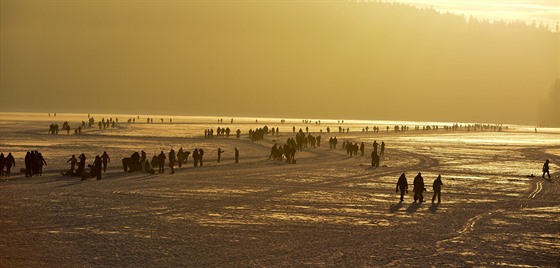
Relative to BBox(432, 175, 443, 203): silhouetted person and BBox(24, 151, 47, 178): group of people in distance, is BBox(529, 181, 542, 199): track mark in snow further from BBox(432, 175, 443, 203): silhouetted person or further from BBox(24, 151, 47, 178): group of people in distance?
BBox(24, 151, 47, 178): group of people in distance

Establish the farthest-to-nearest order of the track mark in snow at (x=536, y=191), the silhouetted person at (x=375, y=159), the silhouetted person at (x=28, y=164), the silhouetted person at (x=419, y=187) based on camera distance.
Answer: the silhouetted person at (x=375, y=159) < the silhouetted person at (x=28, y=164) < the track mark in snow at (x=536, y=191) < the silhouetted person at (x=419, y=187)

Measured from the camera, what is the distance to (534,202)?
2853 cm

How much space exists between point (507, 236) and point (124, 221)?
424 inches

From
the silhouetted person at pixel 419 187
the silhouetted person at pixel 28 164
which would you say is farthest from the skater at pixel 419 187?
the silhouetted person at pixel 28 164

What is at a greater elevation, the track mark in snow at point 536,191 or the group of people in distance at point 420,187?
the group of people in distance at point 420,187

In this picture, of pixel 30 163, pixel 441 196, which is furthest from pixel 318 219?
pixel 30 163

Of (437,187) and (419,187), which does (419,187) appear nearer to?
(419,187)

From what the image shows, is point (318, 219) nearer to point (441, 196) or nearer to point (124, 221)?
point (124, 221)

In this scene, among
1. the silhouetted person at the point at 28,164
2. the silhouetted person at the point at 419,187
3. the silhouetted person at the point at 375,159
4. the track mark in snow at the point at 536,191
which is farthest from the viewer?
the silhouetted person at the point at 375,159

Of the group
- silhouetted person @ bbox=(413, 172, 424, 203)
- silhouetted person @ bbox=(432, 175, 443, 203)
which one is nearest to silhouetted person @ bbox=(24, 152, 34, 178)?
silhouetted person @ bbox=(413, 172, 424, 203)

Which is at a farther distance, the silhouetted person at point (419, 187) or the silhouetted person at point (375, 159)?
the silhouetted person at point (375, 159)

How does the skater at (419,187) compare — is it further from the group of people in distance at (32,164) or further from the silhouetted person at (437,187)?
the group of people in distance at (32,164)

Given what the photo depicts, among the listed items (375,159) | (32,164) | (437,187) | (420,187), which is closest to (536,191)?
(437,187)

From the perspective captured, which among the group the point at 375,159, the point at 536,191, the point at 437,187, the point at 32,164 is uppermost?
the point at 32,164
